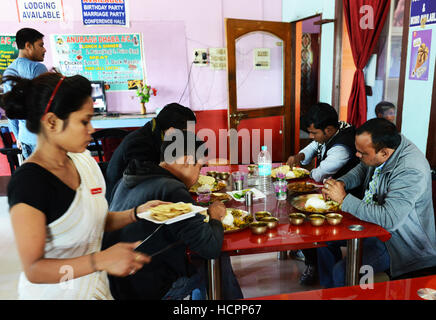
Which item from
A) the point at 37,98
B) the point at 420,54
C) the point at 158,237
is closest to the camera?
the point at 37,98

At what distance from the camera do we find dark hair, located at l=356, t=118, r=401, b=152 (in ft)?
5.65

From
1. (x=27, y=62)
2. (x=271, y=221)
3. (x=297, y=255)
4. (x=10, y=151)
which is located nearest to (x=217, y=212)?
(x=271, y=221)

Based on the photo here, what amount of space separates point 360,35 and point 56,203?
135 inches

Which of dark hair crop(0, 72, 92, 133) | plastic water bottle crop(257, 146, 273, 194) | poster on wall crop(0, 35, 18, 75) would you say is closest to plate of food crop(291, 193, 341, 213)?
plastic water bottle crop(257, 146, 273, 194)

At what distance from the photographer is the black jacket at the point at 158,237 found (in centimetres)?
129

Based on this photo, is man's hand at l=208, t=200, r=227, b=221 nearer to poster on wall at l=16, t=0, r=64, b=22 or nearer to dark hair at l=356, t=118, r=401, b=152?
dark hair at l=356, t=118, r=401, b=152

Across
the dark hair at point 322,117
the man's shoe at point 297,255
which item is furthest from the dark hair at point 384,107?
the man's shoe at point 297,255

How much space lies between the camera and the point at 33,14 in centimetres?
449

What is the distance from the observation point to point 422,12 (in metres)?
2.66

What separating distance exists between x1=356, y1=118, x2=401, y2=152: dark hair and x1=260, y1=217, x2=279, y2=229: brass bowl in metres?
0.64

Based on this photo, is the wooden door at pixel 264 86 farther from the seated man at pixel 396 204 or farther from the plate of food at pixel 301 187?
the seated man at pixel 396 204

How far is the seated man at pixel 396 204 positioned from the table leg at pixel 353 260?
0.11 m

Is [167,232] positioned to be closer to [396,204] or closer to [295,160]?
[396,204]
